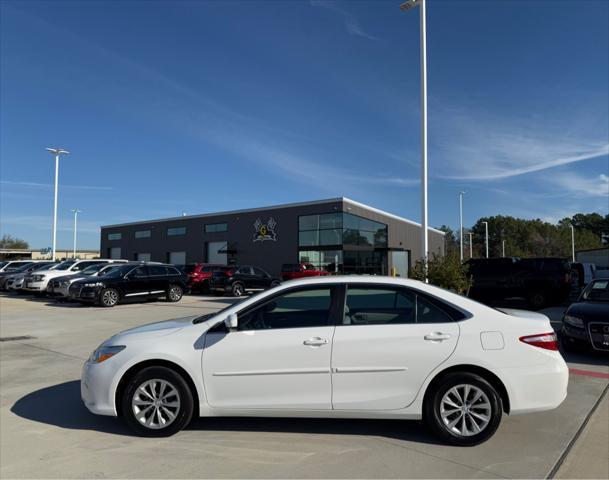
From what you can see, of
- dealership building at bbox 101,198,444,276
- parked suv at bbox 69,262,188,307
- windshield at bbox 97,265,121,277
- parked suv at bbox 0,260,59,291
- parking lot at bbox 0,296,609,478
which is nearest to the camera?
parking lot at bbox 0,296,609,478

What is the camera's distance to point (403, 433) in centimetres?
464

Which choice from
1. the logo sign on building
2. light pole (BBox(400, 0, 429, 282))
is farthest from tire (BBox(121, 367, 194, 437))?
the logo sign on building

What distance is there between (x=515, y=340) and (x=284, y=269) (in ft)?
86.5

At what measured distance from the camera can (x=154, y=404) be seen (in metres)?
4.55

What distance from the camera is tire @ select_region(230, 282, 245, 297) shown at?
79.7 ft

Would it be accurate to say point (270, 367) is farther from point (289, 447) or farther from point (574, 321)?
point (574, 321)

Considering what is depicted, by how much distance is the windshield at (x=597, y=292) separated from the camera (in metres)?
9.37

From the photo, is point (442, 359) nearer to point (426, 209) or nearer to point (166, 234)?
point (426, 209)

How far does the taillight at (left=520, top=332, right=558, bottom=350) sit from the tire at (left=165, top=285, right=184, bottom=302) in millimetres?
17963

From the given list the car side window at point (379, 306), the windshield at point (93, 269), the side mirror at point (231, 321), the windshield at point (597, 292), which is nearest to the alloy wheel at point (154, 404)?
the side mirror at point (231, 321)

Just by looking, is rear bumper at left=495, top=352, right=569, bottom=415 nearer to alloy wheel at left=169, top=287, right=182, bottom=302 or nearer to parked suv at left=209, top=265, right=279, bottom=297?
alloy wheel at left=169, top=287, right=182, bottom=302

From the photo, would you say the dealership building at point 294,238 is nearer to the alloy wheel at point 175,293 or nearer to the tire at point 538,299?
the alloy wheel at point 175,293

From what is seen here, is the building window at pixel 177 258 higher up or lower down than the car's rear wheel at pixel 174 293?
higher up

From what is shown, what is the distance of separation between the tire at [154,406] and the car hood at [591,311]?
7.11 meters
